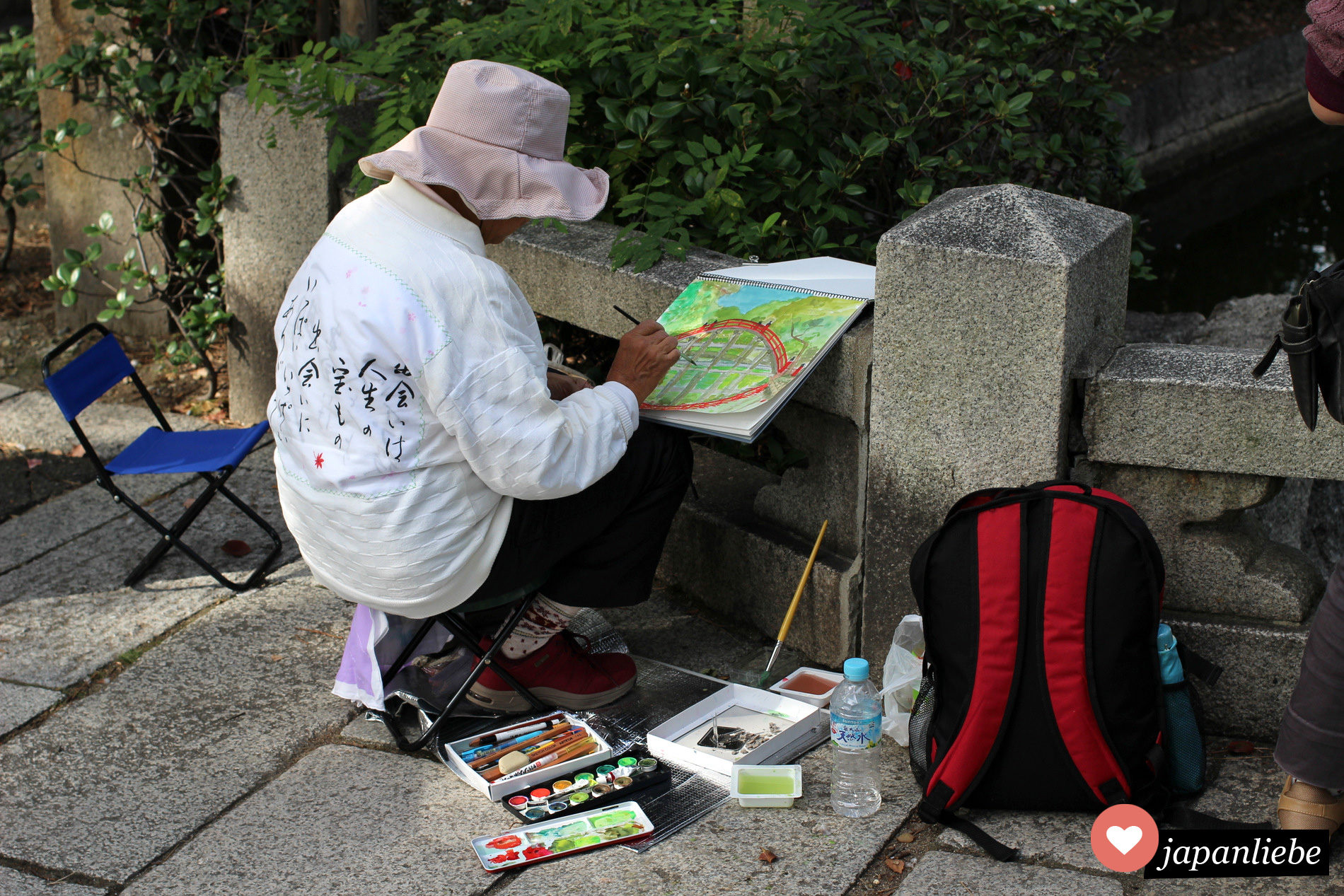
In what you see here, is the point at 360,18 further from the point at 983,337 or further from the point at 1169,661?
the point at 1169,661

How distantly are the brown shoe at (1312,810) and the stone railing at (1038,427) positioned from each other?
349 mm

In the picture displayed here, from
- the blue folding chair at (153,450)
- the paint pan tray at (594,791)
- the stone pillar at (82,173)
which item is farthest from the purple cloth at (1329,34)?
the stone pillar at (82,173)

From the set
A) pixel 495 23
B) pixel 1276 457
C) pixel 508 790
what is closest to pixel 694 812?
pixel 508 790

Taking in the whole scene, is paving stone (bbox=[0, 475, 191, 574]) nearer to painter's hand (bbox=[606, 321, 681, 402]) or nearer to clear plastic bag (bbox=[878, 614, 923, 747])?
painter's hand (bbox=[606, 321, 681, 402])

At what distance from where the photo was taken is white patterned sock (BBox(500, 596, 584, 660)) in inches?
130

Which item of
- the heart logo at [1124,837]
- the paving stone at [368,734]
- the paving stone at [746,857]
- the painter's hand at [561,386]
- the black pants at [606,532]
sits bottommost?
the paving stone at [368,734]

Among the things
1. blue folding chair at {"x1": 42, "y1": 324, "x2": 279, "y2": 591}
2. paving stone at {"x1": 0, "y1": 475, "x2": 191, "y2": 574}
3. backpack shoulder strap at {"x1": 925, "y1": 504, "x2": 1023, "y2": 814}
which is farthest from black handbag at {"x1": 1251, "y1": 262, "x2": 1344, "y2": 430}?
paving stone at {"x1": 0, "y1": 475, "x2": 191, "y2": 574}

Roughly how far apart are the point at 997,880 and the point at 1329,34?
1.71 m

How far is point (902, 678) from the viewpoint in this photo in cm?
316

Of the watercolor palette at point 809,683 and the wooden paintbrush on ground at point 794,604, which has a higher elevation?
the wooden paintbrush on ground at point 794,604

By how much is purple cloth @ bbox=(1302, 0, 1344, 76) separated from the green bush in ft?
4.71

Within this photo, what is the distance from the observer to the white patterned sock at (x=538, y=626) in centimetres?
331

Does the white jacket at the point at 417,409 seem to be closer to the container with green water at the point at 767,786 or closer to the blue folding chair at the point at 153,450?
the container with green water at the point at 767,786

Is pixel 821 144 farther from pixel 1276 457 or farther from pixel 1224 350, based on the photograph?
pixel 1276 457
